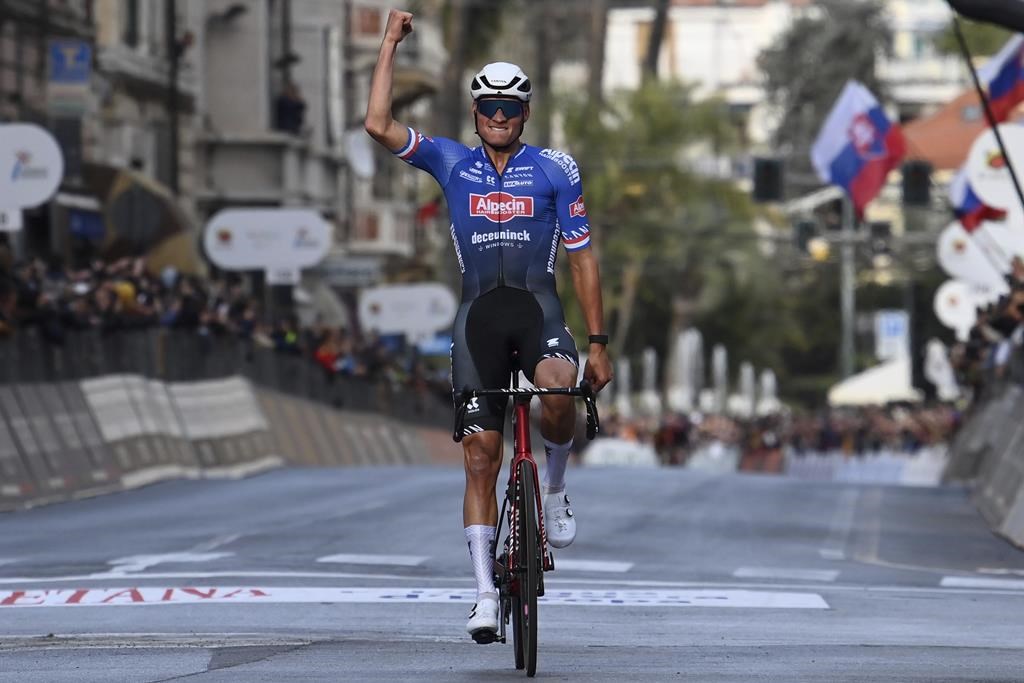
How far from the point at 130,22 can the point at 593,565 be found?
32.8m

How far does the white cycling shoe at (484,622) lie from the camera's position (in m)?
9.18

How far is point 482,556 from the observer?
9594 millimetres

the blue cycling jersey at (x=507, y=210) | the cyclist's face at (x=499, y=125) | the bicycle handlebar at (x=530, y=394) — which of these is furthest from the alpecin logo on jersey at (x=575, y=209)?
the bicycle handlebar at (x=530, y=394)

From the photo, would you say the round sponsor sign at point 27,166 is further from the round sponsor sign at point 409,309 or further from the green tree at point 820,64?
the green tree at point 820,64

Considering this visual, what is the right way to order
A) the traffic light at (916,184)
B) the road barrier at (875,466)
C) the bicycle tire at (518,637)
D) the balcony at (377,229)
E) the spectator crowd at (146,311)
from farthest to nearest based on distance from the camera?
the balcony at (377,229) → the road barrier at (875,466) → the traffic light at (916,184) → the spectator crowd at (146,311) → the bicycle tire at (518,637)

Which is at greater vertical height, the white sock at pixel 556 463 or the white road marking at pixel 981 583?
the white sock at pixel 556 463

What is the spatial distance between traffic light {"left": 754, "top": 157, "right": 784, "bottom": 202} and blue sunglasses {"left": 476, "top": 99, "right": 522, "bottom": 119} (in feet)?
134

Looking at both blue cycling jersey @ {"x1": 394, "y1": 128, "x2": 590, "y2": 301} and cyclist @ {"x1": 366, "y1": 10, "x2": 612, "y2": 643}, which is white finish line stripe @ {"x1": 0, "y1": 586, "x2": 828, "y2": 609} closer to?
cyclist @ {"x1": 366, "y1": 10, "x2": 612, "y2": 643}

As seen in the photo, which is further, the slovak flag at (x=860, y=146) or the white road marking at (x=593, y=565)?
the slovak flag at (x=860, y=146)

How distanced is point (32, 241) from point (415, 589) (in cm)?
2474

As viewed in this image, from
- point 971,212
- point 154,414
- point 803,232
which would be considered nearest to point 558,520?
point 154,414

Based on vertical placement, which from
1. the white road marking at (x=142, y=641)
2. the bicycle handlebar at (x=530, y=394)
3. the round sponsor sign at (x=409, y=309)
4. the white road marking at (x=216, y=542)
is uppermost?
the bicycle handlebar at (x=530, y=394)

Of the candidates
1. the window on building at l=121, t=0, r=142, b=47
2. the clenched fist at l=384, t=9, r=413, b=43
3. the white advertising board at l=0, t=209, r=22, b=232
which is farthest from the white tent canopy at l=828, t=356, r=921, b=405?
the clenched fist at l=384, t=9, r=413, b=43

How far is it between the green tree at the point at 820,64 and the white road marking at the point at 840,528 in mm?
81565
